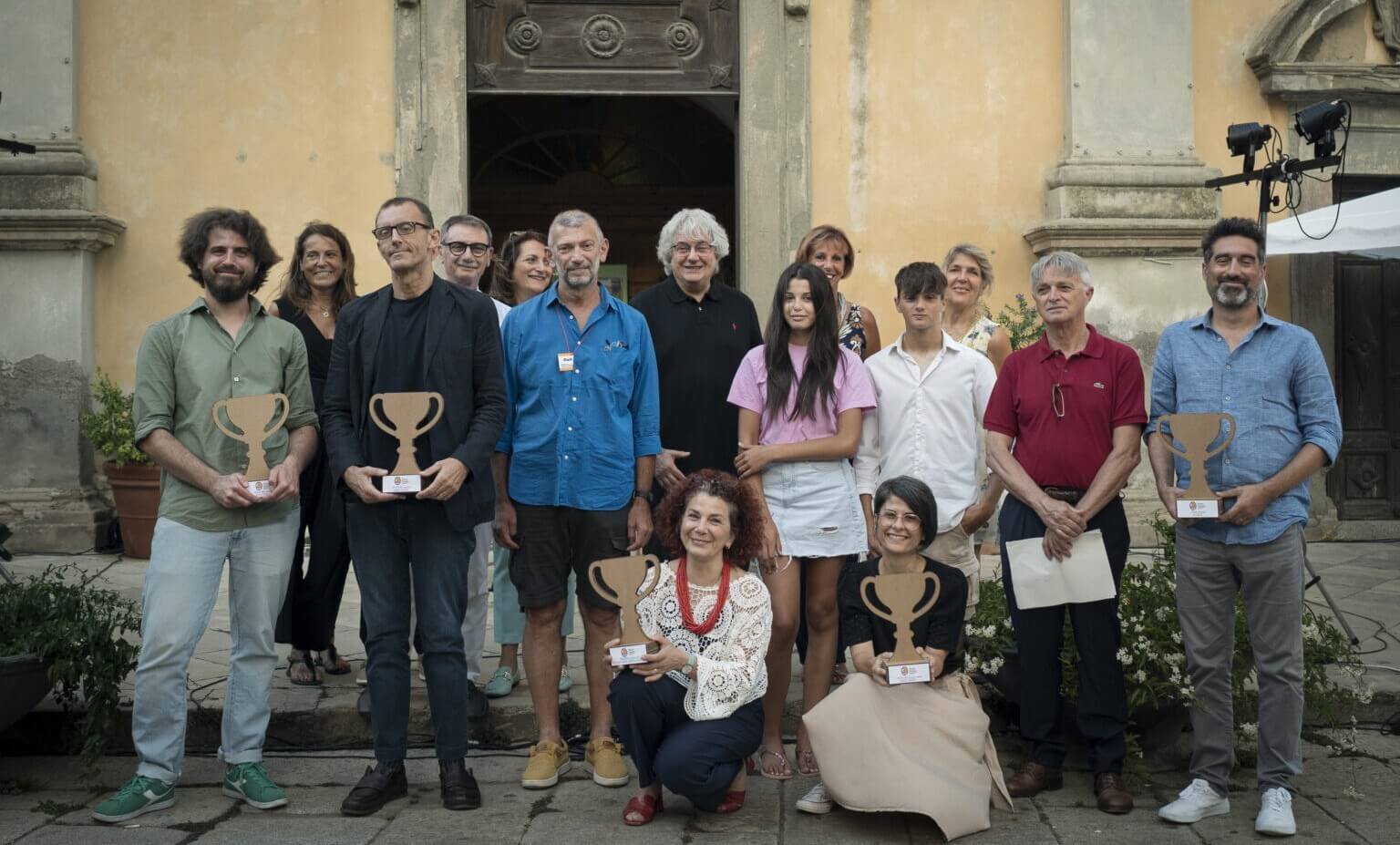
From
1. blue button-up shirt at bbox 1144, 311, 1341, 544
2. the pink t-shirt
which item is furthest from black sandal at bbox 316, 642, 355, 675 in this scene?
blue button-up shirt at bbox 1144, 311, 1341, 544

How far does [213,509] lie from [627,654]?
4.88 feet

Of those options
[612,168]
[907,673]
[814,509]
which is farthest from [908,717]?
[612,168]

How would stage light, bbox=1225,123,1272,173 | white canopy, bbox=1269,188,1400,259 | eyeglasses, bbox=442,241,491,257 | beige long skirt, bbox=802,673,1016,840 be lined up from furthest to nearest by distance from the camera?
1. white canopy, bbox=1269,188,1400,259
2. stage light, bbox=1225,123,1272,173
3. eyeglasses, bbox=442,241,491,257
4. beige long skirt, bbox=802,673,1016,840

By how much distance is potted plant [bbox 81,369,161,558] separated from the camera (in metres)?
8.28

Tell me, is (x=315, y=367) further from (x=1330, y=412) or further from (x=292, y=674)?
(x=1330, y=412)

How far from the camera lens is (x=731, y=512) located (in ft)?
14.0

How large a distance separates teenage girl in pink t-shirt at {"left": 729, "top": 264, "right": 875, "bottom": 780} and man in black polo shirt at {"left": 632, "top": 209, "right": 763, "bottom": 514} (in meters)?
0.25

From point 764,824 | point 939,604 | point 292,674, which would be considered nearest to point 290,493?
point 292,674

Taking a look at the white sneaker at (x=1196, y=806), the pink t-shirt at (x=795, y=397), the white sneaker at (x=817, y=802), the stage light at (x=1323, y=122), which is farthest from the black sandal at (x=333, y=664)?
the stage light at (x=1323, y=122)

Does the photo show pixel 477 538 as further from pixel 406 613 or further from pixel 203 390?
pixel 203 390

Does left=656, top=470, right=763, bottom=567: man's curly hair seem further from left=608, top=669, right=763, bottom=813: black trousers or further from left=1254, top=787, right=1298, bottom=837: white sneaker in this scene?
left=1254, top=787, right=1298, bottom=837: white sneaker

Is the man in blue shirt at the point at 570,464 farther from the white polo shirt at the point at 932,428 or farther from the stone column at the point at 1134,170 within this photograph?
the stone column at the point at 1134,170

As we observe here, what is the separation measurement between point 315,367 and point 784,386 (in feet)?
6.25

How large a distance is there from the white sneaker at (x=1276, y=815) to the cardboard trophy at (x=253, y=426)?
327 cm
